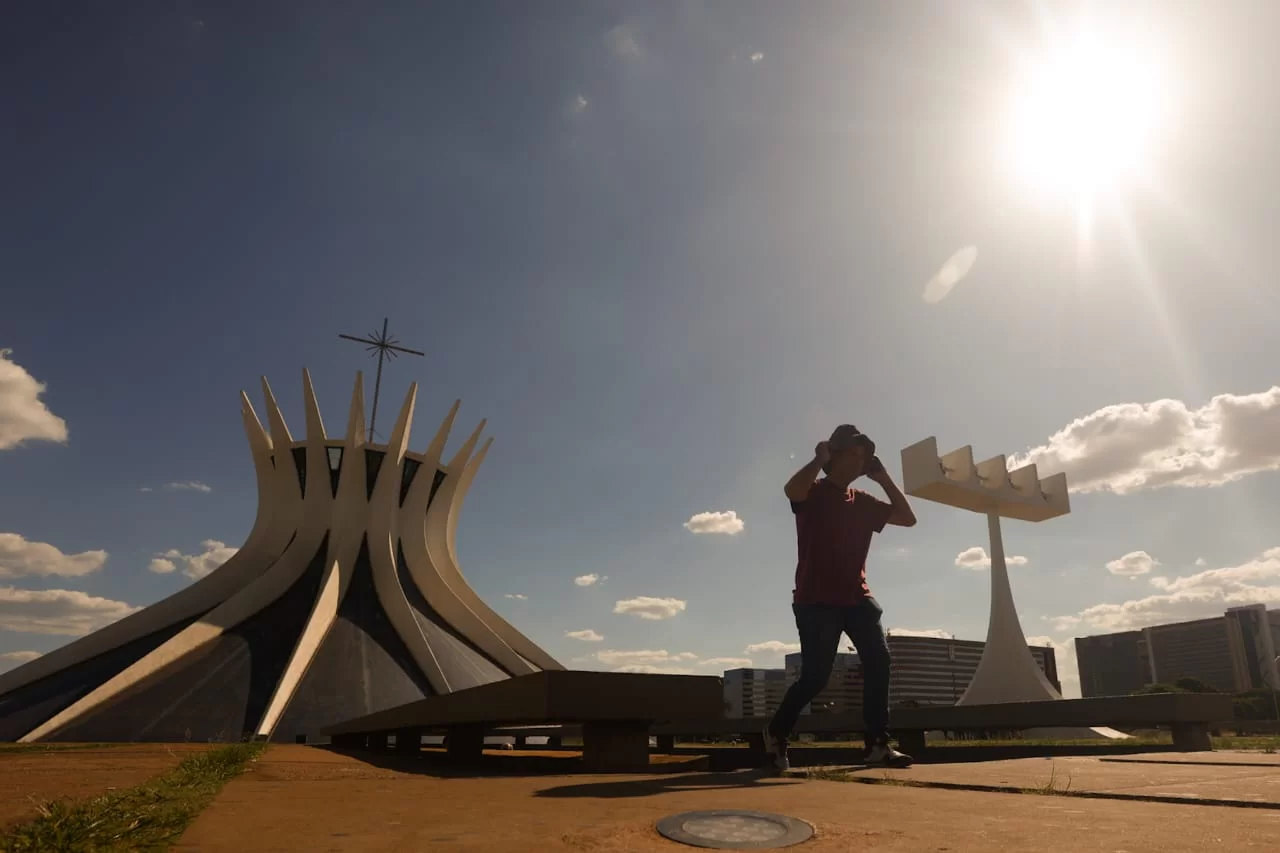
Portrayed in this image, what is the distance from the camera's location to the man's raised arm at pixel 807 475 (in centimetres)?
702

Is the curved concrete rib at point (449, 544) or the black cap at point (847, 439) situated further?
the curved concrete rib at point (449, 544)

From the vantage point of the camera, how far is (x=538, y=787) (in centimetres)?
510

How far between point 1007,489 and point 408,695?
2134 centimetres

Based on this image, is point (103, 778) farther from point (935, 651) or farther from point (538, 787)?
point (935, 651)

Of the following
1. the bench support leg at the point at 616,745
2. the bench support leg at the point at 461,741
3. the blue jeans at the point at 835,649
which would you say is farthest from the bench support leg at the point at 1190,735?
the bench support leg at the point at 461,741

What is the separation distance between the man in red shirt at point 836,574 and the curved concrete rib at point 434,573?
74.8 ft

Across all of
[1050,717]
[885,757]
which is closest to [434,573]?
[1050,717]

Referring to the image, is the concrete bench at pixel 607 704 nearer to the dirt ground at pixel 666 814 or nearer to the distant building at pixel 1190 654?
the dirt ground at pixel 666 814

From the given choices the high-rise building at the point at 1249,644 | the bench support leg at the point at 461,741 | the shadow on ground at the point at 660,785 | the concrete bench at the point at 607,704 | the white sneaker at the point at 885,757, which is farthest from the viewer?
the high-rise building at the point at 1249,644

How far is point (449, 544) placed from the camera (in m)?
33.4

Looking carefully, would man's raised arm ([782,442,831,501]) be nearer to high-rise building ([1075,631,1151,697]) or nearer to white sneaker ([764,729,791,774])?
white sneaker ([764,729,791,774])

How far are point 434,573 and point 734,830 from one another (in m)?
29.3

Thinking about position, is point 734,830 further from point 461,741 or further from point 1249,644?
point 1249,644

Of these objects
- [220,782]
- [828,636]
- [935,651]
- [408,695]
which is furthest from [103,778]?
[935,651]
